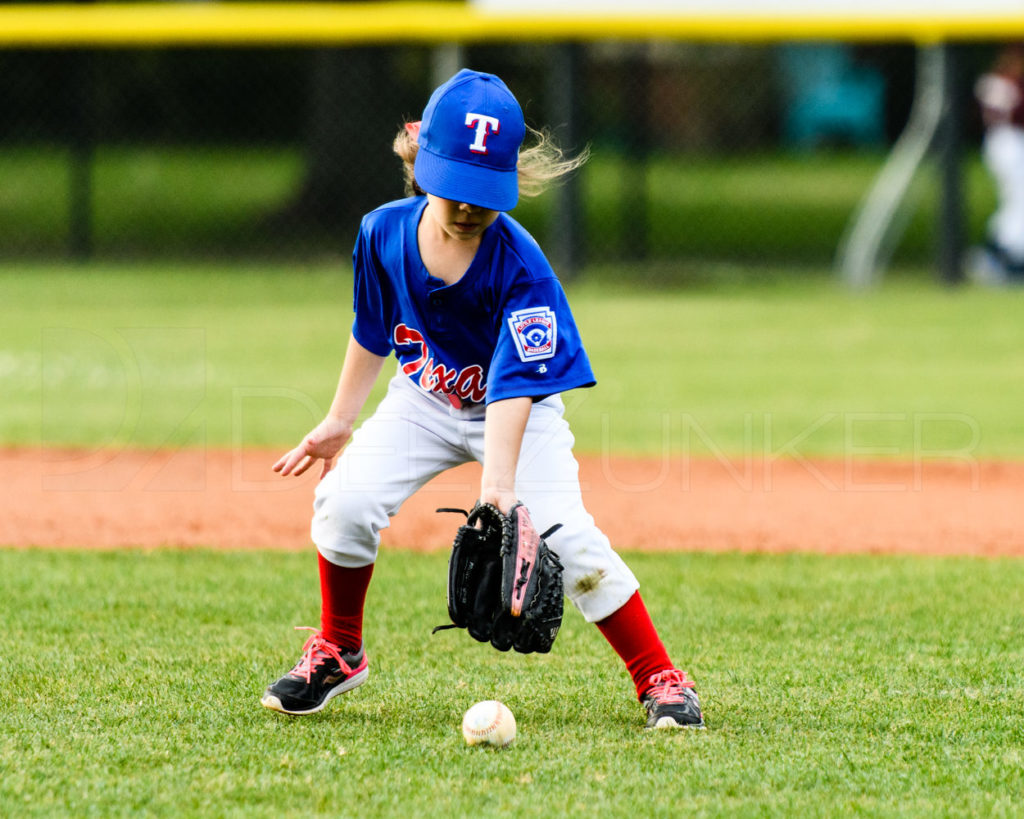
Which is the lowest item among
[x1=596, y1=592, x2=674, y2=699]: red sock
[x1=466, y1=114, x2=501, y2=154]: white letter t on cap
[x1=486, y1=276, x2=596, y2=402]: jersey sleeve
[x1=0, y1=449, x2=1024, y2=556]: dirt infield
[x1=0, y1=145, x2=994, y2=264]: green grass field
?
[x1=0, y1=145, x2=994, y2=264]: green grass field

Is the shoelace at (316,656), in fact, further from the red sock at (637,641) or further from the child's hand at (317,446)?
the red sock at (637,641)

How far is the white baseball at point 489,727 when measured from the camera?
129 inches

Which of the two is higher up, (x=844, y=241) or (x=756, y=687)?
(x=756, y=687)

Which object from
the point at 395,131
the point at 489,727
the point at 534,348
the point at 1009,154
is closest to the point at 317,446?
the point at 534,348

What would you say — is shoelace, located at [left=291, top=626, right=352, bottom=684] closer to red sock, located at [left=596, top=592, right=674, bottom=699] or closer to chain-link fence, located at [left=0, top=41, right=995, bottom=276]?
red sock, located at [left=596, top=592, right=674, bottom=699]

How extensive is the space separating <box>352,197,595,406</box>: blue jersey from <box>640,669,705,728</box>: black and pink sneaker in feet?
2.44

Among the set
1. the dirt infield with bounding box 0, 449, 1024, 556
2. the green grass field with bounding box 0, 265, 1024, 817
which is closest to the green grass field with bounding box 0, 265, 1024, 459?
the green grass field with bounding box 0, 265, 1024, 817

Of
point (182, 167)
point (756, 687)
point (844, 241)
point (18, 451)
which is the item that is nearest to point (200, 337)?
point (18, 451)

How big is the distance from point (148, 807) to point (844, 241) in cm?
1685

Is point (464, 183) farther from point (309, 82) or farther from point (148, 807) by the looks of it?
point (309, 82)

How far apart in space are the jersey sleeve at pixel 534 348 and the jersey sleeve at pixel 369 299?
35 cm

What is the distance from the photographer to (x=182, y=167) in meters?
22.3

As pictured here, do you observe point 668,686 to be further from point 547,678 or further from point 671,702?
point 547,678

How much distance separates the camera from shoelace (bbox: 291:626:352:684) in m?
3.62
